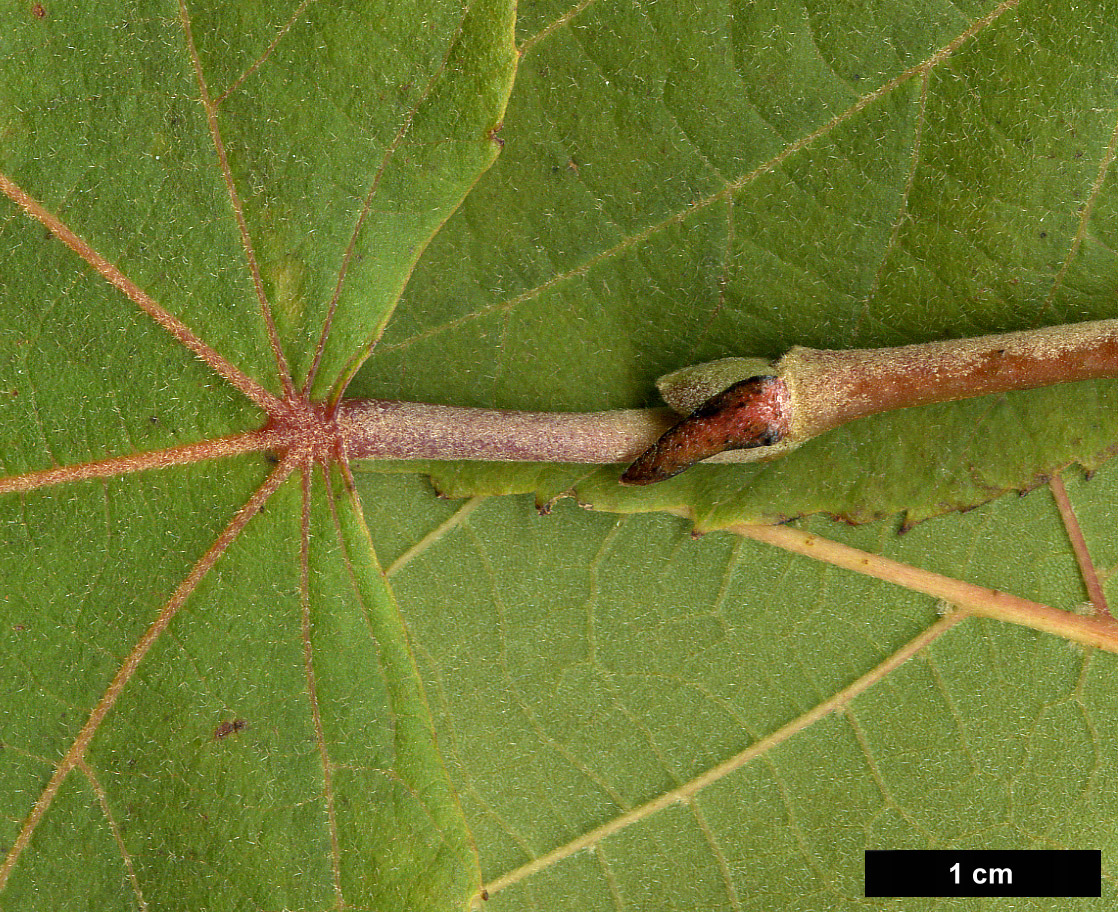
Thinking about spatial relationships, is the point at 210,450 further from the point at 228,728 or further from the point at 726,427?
the point at 726,427

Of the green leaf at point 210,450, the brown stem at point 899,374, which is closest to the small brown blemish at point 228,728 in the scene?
the green leaf at point 210,450

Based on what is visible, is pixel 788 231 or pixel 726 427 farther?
pixel 788 231

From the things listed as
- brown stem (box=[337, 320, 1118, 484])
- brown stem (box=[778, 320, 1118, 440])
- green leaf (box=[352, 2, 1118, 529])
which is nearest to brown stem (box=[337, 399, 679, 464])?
brown stem (box=[337, 320, 1118, 484])

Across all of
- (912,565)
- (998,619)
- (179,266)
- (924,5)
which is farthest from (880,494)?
(179,266)

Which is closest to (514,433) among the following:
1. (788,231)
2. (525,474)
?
(525,474)

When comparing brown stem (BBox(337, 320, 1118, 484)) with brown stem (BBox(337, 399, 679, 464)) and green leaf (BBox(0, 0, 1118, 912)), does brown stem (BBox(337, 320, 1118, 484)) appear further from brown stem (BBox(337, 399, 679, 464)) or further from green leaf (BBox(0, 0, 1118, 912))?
green leaf (BBox(0, 0, 1118, 912))

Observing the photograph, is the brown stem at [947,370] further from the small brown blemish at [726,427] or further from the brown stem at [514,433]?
the brown stem at [514,433]
